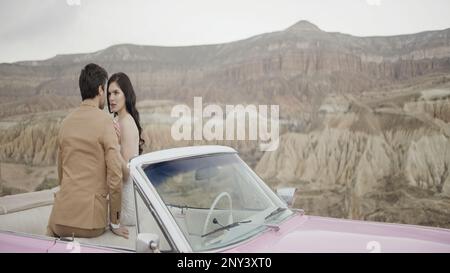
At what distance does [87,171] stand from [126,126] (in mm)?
750

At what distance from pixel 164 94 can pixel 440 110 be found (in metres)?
9.89

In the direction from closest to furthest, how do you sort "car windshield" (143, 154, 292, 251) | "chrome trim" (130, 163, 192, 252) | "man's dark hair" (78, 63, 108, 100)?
"chrome trim" (130, 163, 192, 252) < "car windshield" (143, 154, 292, 251) < "man's dark hair" (78, 63, 108, 100)

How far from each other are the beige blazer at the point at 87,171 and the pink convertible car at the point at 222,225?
0.19 m

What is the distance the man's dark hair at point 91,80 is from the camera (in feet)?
9.52

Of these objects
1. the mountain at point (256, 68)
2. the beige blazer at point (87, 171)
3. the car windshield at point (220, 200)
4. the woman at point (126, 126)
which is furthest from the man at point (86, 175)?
the mountain at point (256, 68)

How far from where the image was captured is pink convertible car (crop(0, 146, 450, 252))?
2342 millimetres

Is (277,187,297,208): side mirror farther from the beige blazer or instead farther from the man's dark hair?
the man's dark hair

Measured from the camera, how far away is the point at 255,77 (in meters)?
16.9

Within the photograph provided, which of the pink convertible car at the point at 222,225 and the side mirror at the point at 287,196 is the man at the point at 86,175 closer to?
the pink convertible car at the point at 222,225

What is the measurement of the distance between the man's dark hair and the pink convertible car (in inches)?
24.1

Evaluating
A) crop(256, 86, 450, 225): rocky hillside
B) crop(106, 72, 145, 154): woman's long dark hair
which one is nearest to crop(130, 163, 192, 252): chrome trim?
crop(106, 72, 145, 154): woman's long dark hair

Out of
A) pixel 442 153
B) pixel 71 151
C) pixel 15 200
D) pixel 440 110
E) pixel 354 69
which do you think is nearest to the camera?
pixel 71 151
